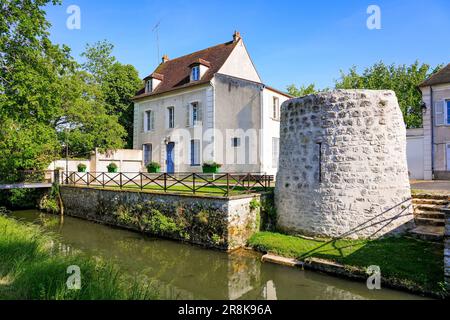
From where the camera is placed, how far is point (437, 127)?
618 inches

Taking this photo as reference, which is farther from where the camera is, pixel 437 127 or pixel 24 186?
pixel 437 127

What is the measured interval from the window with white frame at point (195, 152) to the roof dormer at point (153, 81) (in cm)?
551

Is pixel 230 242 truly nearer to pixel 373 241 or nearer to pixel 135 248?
pixel 135 248

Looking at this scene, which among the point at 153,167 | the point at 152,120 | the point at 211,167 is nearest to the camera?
the point at 211,167

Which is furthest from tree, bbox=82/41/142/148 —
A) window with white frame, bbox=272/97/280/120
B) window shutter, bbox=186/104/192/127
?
window with white frame, bbox=272/97/280/120

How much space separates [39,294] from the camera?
13.0ft

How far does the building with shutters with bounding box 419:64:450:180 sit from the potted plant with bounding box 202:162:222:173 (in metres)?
10.8

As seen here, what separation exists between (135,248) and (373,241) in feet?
21.3

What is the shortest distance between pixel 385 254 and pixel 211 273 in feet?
12.4

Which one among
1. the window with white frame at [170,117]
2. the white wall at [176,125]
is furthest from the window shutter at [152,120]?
→ the window with white frame at [170,117]

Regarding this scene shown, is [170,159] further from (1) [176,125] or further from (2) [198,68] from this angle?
(2) [198,68]

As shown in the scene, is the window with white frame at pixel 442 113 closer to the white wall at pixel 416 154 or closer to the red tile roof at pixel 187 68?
the white wall at pixel 416 154

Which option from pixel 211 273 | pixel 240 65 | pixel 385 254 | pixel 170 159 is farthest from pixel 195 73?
pixel 385 254

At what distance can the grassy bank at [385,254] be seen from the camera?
560 cm
